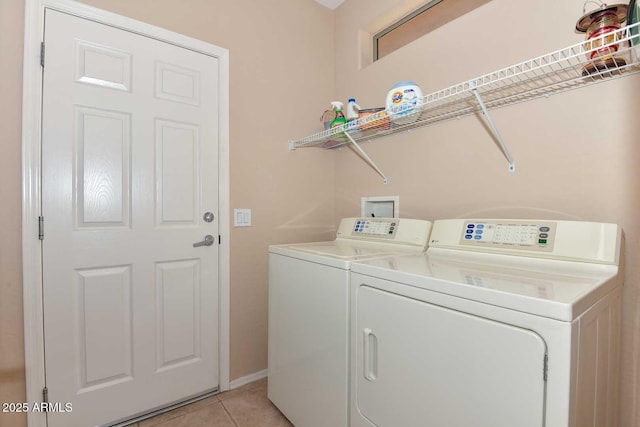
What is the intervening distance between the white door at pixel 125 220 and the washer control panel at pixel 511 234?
146 cm

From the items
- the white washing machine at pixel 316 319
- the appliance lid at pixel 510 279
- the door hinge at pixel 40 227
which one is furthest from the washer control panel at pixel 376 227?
the door hinge at pixel 40 227

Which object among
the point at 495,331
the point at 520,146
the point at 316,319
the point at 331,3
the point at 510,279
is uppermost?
the point at 331,3

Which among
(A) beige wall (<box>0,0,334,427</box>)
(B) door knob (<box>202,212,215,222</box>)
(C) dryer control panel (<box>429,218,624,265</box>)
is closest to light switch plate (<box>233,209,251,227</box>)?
(A) beige wall (<box>0,0,334,427</box>)

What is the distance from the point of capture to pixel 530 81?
4.30ft

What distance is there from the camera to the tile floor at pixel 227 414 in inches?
65.2

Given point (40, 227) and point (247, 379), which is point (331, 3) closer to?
point (40, 227)

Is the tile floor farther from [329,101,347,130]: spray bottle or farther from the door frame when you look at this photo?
[329,101,347,130]: spray bottle

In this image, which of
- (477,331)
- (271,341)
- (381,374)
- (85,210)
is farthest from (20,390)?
(477,331)

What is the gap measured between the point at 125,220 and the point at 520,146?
6.63ft

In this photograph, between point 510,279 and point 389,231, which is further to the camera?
point 389,231

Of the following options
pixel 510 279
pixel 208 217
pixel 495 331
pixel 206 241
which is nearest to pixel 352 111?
pixel 208 217

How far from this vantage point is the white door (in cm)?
149

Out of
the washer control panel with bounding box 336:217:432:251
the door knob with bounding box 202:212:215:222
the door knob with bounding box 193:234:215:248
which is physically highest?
the door knob with bounding box 202:212:215:222

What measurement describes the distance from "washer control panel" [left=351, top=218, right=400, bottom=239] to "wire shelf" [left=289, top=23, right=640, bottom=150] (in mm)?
555
